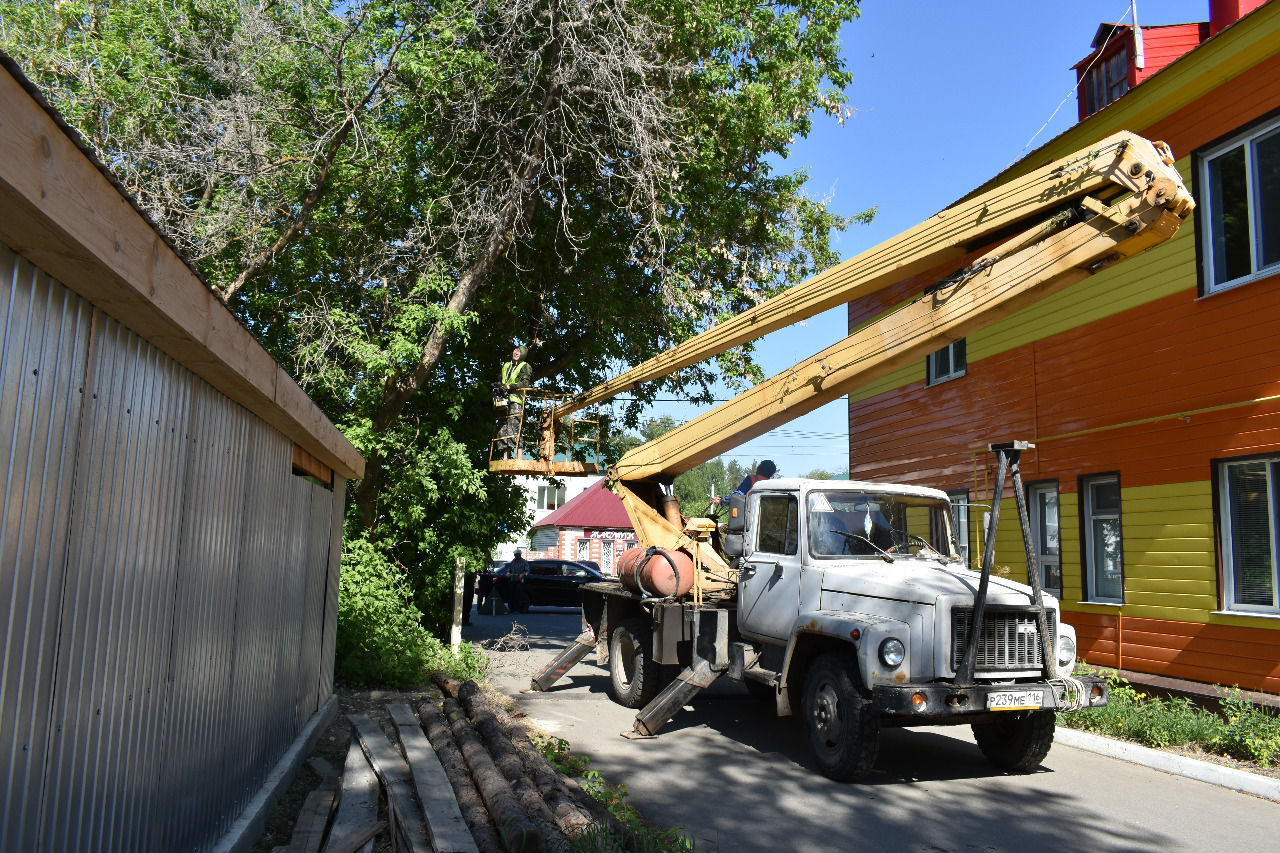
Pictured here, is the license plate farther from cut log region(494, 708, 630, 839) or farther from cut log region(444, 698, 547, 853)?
cut log region(444, 698, 547, 853)

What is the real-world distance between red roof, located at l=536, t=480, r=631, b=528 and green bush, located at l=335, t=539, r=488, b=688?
25529mm

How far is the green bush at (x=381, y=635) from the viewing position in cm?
1096

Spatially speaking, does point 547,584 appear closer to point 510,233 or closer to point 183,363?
point 510,233

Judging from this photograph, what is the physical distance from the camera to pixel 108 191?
273cm

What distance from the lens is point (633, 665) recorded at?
35.0 feet

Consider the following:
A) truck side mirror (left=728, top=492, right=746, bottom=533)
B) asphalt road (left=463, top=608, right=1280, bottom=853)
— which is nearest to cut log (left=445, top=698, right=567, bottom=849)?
asphalt road (left=463, top=608, right=1280, bottom=853)

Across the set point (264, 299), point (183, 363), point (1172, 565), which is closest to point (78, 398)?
point (183, 363)

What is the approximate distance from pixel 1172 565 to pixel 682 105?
31.9 ft

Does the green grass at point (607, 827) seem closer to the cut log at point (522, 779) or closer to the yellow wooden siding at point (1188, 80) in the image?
the cut log at point (522, 779)

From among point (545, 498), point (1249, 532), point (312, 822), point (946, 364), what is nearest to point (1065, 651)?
point (1249, 532)

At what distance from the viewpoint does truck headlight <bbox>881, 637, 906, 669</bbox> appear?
22.5ft

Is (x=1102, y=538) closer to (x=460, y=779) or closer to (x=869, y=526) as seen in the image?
(x=869, y=526)

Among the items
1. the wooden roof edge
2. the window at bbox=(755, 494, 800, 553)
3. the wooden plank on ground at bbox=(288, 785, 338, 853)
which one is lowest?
the wooden plank on ground at bbox=(288, 785, 338, 853)

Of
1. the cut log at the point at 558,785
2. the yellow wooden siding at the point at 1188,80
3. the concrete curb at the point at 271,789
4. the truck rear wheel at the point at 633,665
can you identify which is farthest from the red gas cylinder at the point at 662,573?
the yellow wooden siding at the point at 1188,80
